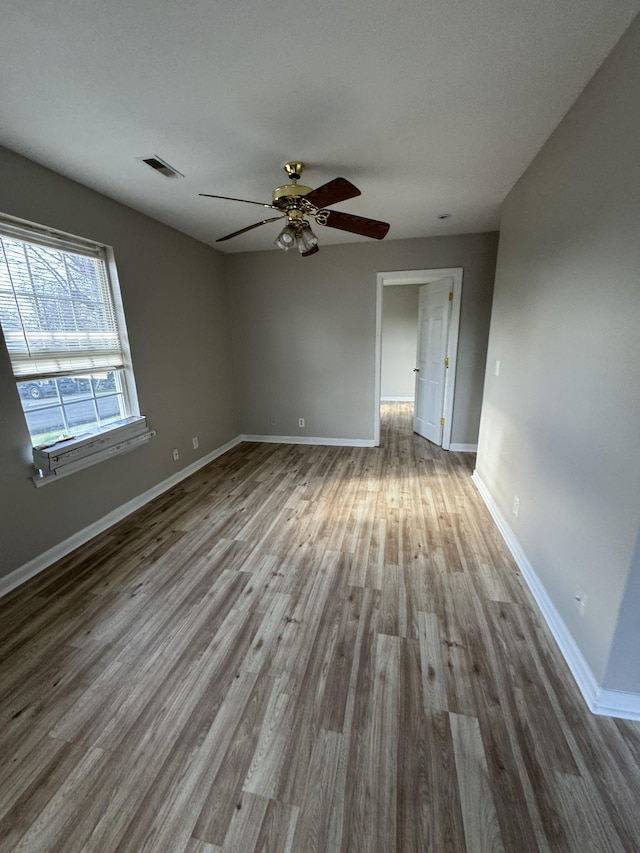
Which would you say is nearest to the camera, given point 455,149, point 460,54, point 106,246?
point 460,54

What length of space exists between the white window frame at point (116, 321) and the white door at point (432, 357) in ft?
11.0

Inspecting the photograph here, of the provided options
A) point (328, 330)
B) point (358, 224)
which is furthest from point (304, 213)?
point (328, 330)

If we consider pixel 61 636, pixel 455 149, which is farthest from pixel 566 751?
pixel 455 149

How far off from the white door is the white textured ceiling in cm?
177

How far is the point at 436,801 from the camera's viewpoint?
1061 mm

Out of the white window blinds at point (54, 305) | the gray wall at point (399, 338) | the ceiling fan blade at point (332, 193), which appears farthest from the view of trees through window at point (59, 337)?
the gray wall at point (399, 338)

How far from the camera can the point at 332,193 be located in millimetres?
1774

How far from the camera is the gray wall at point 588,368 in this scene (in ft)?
3.88

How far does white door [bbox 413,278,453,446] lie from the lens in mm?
4055

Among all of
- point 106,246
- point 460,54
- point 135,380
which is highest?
point 460,54

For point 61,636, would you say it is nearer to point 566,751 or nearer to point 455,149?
point 566,751

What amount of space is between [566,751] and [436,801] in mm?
518

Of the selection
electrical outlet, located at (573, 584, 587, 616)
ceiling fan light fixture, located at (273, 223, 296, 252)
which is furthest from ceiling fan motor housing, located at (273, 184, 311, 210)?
electrical outlet, located at (573, 584, 587, 616)

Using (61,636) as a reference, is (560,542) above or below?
above
